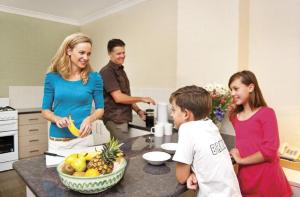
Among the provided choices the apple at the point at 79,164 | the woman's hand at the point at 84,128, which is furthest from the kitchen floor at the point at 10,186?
the apple at the point at 79,164

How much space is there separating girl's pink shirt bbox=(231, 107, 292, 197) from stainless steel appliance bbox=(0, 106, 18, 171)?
3.19 m

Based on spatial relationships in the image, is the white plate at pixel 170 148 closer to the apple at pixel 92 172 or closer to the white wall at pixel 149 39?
the apple at pixel 92 172

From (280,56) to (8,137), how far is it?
3.54m

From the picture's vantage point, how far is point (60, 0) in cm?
328

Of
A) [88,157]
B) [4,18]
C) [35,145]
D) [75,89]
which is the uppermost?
[4,18]

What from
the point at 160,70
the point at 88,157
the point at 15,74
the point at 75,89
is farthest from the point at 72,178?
the point at 15,74

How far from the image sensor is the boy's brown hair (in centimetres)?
103

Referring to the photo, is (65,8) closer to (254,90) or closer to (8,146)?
(8,146)

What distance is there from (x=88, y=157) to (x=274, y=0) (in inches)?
69.8

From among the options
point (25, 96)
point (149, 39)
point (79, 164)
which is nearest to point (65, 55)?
point (79, 164)

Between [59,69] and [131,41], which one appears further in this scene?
[131,41]

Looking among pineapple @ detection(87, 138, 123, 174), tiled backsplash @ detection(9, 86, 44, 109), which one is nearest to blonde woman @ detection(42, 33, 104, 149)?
pineapple @ detection(87, 138, 123, 174)

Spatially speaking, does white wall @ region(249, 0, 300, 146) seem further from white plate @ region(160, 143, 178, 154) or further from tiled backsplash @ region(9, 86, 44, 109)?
tiled backsplash @ region(9, 86, 44, 109)

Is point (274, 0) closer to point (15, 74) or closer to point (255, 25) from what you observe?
point (255, 25)
